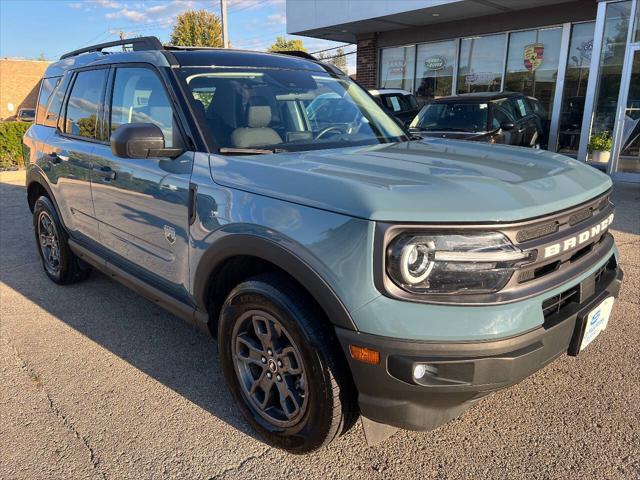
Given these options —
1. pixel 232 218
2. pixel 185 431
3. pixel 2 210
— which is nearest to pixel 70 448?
pixel 185 431

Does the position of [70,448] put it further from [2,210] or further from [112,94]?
[2,210]

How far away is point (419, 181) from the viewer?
210 cm

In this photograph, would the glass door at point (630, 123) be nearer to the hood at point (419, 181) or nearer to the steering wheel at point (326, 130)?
the hood at point (419, 181)

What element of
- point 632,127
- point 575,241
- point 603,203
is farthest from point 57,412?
point 632,127

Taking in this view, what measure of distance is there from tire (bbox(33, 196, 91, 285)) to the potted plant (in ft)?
32.2

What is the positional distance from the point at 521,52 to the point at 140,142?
12469mm

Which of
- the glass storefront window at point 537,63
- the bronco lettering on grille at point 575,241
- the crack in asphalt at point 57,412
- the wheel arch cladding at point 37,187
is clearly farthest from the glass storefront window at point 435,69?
the crack in asphalt at point 57,412

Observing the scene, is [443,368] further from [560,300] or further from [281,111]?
[281,111]

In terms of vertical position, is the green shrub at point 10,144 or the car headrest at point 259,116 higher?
the car headrest at point 259,116

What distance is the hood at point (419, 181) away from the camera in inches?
74.3

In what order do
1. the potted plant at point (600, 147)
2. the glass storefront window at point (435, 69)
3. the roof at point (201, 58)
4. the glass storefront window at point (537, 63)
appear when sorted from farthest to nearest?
1. the glass storefront window at point (435, 69)
2. the glass storefront window at point (537, 63)
3. the potted plant at point (600, 147)
4. the roof at point (201, 58)

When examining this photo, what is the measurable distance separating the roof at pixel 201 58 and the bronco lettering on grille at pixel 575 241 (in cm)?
212

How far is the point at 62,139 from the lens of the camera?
13.5 feet

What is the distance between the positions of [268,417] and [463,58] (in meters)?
13.5
